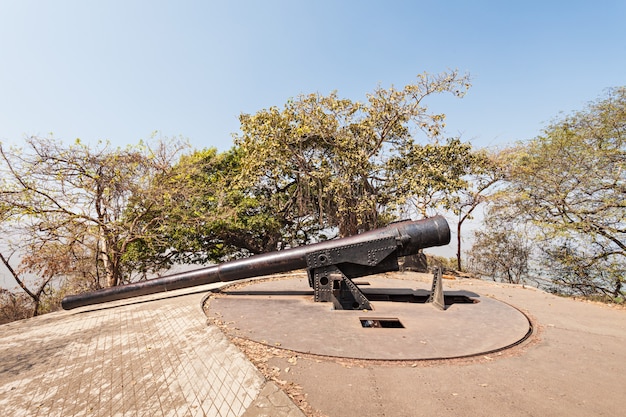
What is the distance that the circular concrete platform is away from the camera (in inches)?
168

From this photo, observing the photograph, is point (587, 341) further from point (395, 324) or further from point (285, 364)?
point (285, 364)

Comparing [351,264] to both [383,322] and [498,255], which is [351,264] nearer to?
[383,322]

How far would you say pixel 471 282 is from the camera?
34.2 feet

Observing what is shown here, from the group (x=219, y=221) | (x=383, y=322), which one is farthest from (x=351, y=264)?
(x=219, y=221)

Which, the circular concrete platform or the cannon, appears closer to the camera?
the circular concrete platform

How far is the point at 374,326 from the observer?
5.55 metres

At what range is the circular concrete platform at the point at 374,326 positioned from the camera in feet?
14.0

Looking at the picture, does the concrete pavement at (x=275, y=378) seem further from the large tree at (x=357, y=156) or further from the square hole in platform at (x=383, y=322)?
the large tree at (x=357, y=156)

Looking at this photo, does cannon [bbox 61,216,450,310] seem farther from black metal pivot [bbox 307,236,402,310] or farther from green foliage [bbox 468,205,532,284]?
green foliage [bbox 468,205,532,284]

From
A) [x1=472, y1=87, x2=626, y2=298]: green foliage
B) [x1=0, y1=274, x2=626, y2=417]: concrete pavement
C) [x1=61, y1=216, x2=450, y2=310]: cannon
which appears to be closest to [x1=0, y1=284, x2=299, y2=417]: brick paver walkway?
[x1=0, y1=274, x2=626, y2=417]: concrete pavement

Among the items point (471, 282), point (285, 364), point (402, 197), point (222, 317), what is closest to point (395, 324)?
point (285, 364)

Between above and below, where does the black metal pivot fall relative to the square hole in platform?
above

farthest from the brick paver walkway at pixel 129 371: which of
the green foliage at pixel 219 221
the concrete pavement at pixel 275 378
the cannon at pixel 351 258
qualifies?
the green foliage at pixel 219 221

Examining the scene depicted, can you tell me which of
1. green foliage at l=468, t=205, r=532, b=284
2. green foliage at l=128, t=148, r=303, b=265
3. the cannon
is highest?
green foliage at l=128, t=148, r=303, b=265
